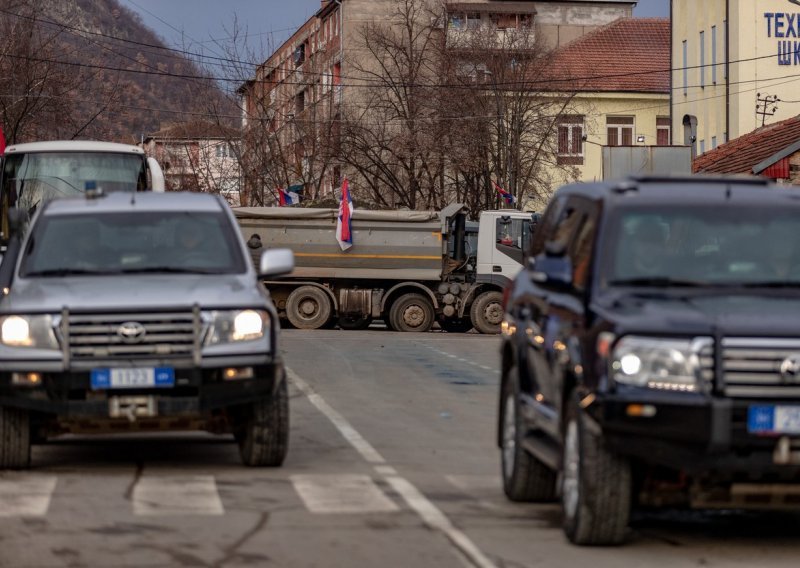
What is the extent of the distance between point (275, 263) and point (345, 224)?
95.5 feet

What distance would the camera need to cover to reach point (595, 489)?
26.6 feet

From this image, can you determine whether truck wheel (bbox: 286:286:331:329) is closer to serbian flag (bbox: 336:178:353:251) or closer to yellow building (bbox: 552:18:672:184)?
serbian flag (bbox: 336:178:353:251)

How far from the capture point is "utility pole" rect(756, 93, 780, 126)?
5514 cm

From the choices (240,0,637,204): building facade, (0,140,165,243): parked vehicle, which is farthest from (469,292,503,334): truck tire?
(240,0,637,204): building facade

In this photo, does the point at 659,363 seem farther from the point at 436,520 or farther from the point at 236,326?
the point at 236,326

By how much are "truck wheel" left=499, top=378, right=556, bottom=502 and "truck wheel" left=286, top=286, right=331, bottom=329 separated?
3080cm

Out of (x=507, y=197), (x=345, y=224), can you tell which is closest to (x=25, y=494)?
(x=345, y=224)

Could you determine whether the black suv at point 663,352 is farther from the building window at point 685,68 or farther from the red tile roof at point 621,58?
the red tile roof at point 621,58

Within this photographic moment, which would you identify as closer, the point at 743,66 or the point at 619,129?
the point at 743,66

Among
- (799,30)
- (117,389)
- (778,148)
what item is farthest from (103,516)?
(799,30)

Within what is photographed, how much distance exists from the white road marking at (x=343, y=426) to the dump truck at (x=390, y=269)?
19.7 m

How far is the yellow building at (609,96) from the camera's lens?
7188 centimetres

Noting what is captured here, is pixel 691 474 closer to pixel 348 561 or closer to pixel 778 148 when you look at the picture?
pixel 348 561

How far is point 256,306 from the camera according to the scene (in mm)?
11094
